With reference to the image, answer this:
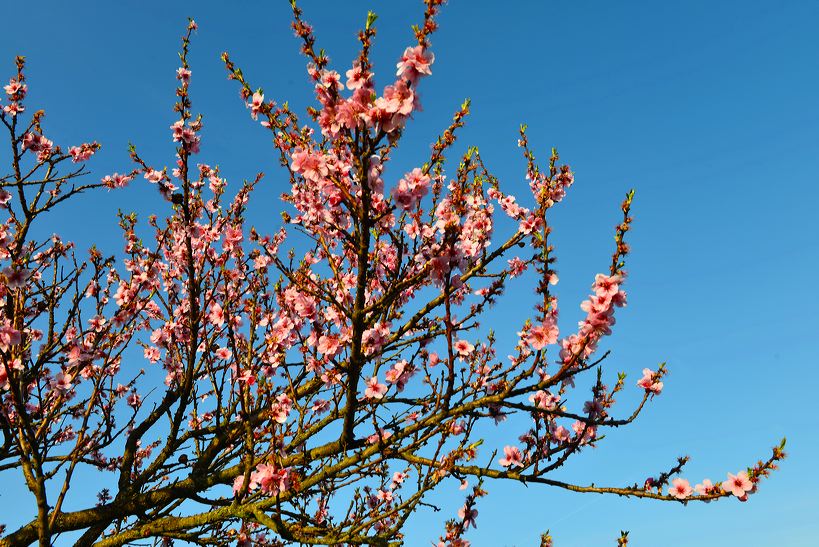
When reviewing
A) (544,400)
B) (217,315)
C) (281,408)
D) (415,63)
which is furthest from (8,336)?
(544,400)

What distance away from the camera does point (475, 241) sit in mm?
5547

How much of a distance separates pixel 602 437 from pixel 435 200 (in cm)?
322

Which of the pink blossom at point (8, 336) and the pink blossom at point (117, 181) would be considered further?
the pink blossom at point (117, 181)

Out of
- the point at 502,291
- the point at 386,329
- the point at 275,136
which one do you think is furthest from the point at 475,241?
the point at 275,136

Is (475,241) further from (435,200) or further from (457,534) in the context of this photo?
(457,534)

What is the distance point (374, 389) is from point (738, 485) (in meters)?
3.24

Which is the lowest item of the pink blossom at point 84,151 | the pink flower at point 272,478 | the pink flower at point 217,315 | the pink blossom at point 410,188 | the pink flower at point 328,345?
the pink flower at point 272,478

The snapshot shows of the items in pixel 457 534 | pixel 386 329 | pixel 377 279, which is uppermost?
pixel 377 279

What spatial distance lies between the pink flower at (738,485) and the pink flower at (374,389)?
3.05m

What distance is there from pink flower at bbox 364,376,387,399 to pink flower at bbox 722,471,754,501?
3.05 meters

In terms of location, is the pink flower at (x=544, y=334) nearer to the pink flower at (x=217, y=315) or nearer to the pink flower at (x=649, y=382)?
the pink flower at (x=649, y=382)

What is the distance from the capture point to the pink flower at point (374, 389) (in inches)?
228

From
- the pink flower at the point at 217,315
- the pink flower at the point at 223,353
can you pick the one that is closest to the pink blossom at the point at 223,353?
the pink flower at the point at 223,353

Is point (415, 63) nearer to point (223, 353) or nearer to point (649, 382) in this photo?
point (649, 382)
